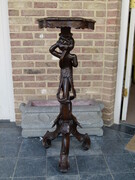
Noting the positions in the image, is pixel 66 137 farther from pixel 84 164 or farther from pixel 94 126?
pixel 94 126

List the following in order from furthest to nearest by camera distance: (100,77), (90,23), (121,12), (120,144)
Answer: (100,77)
(121,12)
(120,144)
(90,23)

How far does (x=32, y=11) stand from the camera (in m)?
2.14

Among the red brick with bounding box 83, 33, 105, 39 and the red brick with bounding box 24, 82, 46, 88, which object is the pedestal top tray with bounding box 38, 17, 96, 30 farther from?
the red brick with bounding box 24, 82, 46, 88

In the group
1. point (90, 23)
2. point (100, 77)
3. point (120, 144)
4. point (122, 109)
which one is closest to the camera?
point (90, 23)

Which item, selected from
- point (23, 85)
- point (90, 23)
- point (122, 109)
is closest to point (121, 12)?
point (90, 23)

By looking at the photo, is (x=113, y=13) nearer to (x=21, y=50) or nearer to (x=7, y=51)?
(x=21, y=50)

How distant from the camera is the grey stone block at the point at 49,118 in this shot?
2.08m

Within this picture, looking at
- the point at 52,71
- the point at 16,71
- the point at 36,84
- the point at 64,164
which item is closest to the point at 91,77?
the point at 52,71

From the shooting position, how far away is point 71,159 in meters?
1.79

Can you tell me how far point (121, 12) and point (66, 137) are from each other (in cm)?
137

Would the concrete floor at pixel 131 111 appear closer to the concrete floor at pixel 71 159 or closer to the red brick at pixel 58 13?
the concrete floor at pixel 71 159

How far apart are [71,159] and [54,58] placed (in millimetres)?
1039

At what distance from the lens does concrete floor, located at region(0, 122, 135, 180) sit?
161 cm

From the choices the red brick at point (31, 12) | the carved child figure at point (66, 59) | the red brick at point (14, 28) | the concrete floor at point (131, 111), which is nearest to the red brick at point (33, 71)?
the red brick at point (14, 28)
